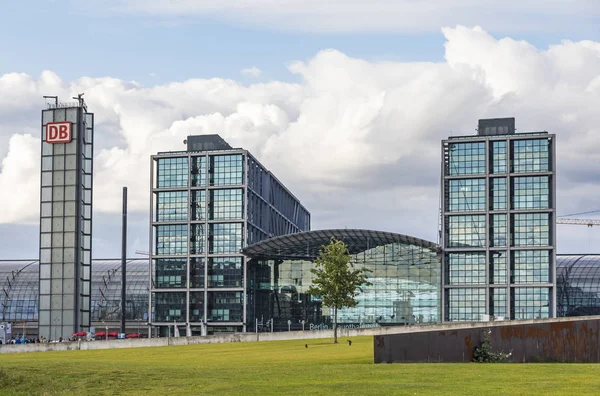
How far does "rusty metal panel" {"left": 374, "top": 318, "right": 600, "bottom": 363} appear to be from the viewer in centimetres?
3872

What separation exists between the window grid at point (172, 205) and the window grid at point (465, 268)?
43.7 metres

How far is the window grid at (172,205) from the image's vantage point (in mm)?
152125

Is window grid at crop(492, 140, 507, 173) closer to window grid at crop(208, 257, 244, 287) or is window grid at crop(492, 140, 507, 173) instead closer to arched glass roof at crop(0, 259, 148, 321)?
window grid at crop(208, 257, 244, 287)

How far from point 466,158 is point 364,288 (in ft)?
86.3

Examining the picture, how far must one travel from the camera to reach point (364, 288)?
149 meters

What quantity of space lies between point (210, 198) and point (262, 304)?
768 inches

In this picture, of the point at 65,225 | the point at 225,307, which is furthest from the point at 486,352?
the point at 225,307

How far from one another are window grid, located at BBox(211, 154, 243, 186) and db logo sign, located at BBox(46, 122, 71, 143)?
103 ft

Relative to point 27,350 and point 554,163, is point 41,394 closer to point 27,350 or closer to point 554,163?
point 27,350

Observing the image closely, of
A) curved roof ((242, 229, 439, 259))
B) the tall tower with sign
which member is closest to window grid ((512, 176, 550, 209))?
curved roof ((242, 229, 439, 259))

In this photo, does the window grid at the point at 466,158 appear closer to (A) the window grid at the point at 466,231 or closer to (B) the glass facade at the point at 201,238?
(A) the window grid at the point at 466,231

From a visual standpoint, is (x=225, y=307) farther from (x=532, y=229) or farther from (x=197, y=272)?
(x=532, y=229)

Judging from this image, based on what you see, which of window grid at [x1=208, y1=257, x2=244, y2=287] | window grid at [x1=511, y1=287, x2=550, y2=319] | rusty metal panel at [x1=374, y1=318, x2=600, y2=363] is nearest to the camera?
rusty metal panel at [x1=374, y1=318, x2=600, y2=363]

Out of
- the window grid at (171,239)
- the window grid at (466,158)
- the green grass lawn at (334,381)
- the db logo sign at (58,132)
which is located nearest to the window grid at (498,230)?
the window grid at (466,158)
